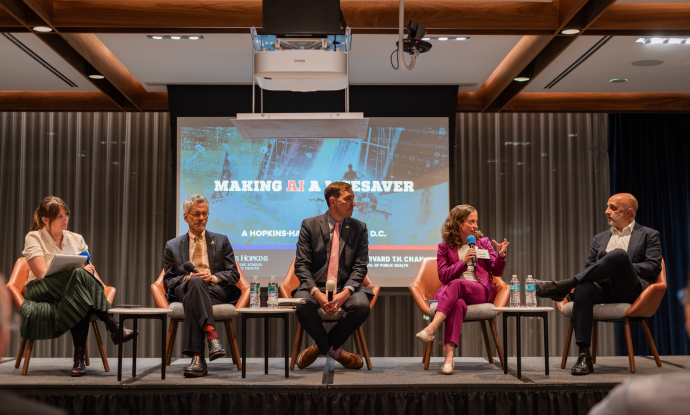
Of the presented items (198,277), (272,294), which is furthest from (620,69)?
(198,277)

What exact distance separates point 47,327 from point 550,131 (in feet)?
17.1

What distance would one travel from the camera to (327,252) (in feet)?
14.3

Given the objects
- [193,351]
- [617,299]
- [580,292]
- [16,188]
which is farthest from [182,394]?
[16,188]

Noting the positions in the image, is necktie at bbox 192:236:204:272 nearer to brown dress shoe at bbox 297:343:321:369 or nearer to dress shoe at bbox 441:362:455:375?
brown dress shoe at bbox 297:343:321:369

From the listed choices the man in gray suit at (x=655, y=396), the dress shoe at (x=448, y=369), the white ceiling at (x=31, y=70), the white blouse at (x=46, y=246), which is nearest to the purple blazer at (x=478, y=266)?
the dress shoe at (x=448, y=369)

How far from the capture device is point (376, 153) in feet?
19.9

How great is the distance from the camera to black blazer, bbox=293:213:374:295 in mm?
4309

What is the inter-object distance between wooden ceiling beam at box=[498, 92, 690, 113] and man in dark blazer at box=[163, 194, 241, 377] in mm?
3175

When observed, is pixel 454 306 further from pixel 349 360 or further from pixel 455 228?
pixel 349 360

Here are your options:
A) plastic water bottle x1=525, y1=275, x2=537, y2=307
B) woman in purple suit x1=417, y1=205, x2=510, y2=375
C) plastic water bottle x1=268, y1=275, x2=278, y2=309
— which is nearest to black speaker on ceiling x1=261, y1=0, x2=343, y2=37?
woman in purple suit x1=417, y1=205, x2=510, y2=375

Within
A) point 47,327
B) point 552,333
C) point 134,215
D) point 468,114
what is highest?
point 468,114

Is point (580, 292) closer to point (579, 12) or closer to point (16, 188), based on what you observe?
point (579, 12)

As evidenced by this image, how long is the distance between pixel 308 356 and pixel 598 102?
4.12 m

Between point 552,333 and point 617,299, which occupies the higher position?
point 617,299
